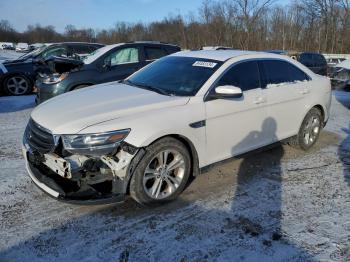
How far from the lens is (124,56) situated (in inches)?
357

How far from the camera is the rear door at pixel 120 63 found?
8672 mm

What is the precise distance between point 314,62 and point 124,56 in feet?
42.5

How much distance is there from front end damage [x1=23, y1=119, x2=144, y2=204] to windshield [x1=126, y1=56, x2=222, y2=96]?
1.17 meters

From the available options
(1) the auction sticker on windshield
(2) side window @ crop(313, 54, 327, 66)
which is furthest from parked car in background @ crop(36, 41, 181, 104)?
(2) side window @ crop(313, 54, 327, 66)

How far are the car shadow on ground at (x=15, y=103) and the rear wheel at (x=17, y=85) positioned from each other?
1.26 feet

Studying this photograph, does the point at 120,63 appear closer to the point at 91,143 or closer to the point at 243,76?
the point at 243,76

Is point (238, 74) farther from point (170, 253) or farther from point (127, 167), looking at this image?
point (170, 253)

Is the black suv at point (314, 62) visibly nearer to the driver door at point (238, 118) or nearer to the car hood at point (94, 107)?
the driver door at point (238, 118)

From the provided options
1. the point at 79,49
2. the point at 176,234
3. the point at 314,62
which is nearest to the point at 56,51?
the point at 79,49

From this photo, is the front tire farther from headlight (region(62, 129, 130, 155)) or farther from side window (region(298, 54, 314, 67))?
side window (region(298, 54, 314, 67))

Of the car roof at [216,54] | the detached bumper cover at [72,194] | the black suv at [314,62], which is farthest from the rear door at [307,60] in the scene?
the detached bumper cover at [72,194]

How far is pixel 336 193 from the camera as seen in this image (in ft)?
15.6

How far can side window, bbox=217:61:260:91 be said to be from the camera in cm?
486

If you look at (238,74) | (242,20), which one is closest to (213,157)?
(238,74)
